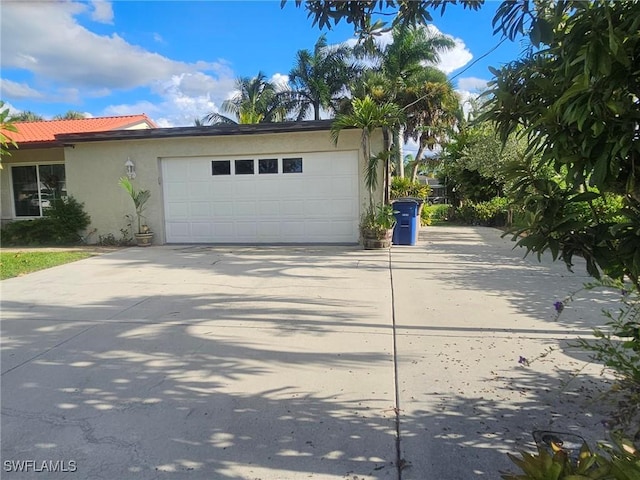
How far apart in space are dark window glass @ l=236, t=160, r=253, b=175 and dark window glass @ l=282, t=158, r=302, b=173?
0.95 m

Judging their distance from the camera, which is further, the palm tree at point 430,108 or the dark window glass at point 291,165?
the palm tree at point 430,108

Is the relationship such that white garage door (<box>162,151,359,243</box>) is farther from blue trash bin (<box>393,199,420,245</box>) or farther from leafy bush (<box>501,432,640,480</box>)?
leafy bush (<box>501,432,640,480</box>)

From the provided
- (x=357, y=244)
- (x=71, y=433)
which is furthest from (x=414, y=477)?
(x=357, y=244)

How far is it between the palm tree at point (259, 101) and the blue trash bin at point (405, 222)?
21.0 meters

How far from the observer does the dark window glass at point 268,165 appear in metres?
11.4

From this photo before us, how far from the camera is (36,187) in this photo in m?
14.3

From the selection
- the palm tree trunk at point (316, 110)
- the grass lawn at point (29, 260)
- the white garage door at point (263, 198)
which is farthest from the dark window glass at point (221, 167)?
→ the palm tree trunk at point (316, 110)

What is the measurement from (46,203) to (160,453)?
1433 centimetres

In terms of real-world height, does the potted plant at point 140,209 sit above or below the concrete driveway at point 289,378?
above

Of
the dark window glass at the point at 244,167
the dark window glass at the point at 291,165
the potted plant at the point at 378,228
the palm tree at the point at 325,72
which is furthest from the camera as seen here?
the palm tree at the point at 325,72

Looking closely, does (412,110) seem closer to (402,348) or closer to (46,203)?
(46,203)

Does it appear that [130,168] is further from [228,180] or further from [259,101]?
[259,101]

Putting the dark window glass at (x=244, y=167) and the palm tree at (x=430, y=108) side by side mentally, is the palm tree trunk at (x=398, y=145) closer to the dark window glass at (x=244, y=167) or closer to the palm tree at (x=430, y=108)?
the palm tree at (x=430, y=108)

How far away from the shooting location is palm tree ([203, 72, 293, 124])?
30641 millimetres
